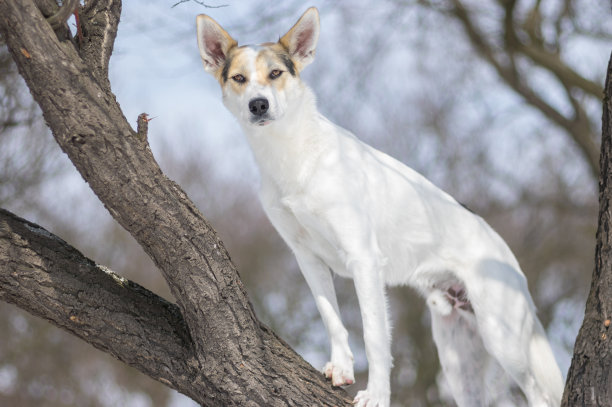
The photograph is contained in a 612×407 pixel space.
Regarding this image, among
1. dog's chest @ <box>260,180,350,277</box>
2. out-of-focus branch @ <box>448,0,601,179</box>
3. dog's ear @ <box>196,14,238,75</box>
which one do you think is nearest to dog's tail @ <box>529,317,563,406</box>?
dog's chest @ <box>260,180,350,277</box>

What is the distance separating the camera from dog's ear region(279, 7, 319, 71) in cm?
422

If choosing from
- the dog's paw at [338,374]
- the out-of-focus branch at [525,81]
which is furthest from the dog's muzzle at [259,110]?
the out-of-focus branch at [525,81]

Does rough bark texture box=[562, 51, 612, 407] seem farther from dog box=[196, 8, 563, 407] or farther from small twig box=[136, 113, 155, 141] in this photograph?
small twig box=[136, 113, 155, 141]

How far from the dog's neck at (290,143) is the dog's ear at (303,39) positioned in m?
Answer: 0.29

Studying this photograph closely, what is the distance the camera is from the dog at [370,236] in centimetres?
382

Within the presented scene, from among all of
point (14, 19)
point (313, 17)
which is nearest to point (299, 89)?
point (313, 17)

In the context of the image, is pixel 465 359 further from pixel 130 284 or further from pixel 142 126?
pixel 142 126

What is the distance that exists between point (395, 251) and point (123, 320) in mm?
1812

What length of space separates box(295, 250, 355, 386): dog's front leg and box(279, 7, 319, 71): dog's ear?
126 cm

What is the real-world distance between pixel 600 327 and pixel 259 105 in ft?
6.88

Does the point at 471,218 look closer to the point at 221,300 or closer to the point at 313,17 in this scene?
the point at 313,17

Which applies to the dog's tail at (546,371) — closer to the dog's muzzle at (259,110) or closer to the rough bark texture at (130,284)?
the rough bark texture at (130,284)

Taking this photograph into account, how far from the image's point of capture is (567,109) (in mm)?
8219

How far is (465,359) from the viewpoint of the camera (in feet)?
15.0
